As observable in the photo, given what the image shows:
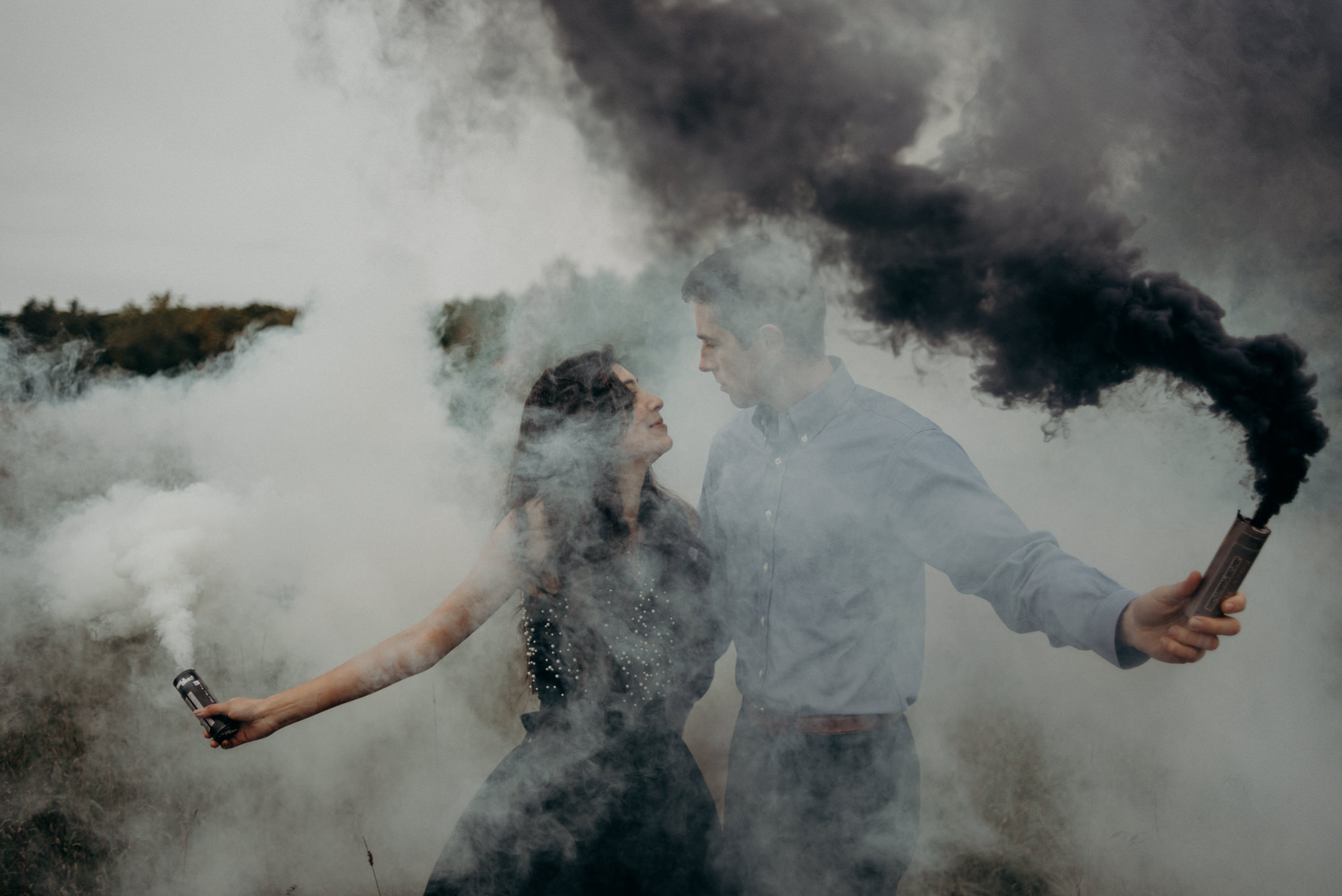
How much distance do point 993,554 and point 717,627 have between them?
45.6 inches

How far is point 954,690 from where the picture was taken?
333 centimetres

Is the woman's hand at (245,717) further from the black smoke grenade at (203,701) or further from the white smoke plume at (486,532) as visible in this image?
the white smoke plume at (486,532)

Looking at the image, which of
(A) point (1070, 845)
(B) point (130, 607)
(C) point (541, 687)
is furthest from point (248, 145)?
(A) point (1070, 845)

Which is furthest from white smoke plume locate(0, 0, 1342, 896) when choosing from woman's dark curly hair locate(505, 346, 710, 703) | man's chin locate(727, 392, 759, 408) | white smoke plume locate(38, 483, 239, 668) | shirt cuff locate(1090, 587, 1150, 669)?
shirt cuff locate(1090, 587, 1150, 669)

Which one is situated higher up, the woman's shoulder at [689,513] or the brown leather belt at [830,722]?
the woman's shoulder at [689,513]

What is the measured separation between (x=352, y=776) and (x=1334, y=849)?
177 inches

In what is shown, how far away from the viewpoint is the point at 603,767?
251 cm

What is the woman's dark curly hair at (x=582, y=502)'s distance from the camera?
2467 mm

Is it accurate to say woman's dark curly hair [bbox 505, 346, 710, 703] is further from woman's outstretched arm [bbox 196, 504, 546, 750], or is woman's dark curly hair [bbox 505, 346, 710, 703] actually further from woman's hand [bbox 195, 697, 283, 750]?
woman's hand [bbox 195, 697, 283, 750]

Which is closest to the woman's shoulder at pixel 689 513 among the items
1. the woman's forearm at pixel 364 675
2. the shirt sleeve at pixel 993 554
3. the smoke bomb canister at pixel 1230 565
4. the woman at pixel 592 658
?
the woman at pixel 592 658

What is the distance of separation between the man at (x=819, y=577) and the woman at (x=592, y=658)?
0.26 meters

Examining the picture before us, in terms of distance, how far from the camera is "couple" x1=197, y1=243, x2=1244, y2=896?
2.29 m

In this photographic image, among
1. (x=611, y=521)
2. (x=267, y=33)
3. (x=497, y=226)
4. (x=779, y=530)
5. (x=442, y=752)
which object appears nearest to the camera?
(x=779, y=530)

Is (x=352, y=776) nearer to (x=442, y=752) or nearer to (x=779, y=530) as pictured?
(x=442, y=752)
